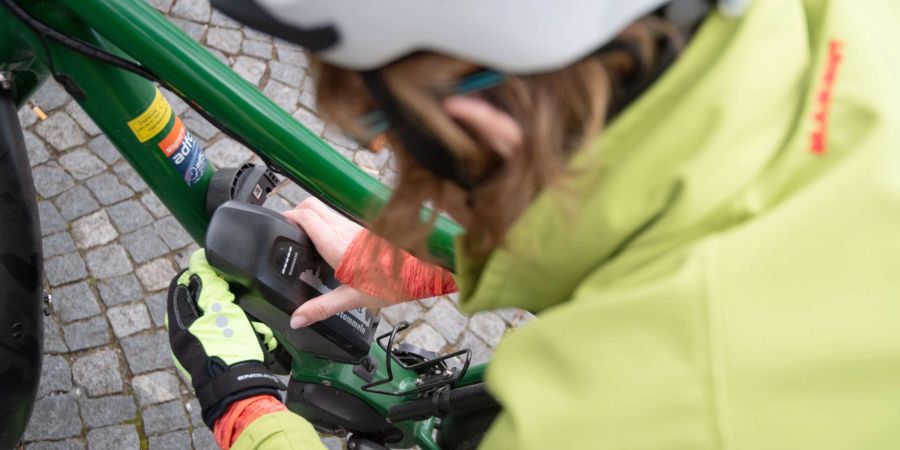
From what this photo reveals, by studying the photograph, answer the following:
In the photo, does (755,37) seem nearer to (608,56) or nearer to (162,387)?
(608,56)

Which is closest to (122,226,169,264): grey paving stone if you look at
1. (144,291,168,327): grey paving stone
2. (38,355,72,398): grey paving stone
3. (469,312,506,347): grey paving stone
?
(144,291,168,327): grey paving stone

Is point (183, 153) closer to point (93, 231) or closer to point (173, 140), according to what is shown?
point (173, 140)

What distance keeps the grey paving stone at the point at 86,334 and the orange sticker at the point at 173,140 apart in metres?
1.17

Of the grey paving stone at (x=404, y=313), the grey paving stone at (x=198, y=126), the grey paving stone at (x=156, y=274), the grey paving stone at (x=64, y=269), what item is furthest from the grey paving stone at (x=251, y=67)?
the grey paving stone at (x=404, y=313)

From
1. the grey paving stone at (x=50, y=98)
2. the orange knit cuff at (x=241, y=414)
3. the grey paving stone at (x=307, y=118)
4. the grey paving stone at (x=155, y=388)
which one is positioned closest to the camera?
the orange knit cuff at (x=241, y=414)

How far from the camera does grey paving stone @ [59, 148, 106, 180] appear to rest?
2.89 meters

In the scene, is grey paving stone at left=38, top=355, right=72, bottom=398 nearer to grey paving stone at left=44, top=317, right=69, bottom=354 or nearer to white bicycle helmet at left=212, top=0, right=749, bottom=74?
grey paving stone at left=44, top=317, right=69, bottom=354

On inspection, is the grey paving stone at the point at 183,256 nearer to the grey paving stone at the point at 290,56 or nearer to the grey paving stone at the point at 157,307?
the grey paving stone at the point at 157,307

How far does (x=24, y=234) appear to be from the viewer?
1783mm

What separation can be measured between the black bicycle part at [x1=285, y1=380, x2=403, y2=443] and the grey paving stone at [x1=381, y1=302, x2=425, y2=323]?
762mm

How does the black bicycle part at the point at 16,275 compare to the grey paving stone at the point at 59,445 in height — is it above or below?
above

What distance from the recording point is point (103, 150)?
294 centimetres

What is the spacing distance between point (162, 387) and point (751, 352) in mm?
2184

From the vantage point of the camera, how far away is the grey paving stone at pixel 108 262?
108 inches
